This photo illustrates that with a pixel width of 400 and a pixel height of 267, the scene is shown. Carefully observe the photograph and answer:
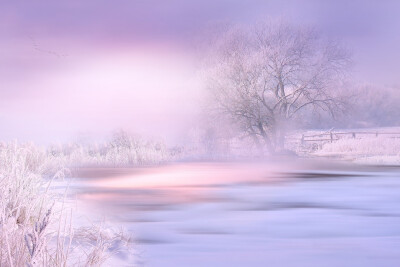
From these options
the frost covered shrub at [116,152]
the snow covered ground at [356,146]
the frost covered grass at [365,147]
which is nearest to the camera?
the frost covered shrub at [116,152]

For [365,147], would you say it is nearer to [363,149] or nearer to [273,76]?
[363,149]

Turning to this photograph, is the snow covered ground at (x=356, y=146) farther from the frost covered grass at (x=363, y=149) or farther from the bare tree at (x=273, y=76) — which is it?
the bare tree at (x=273, y=76)

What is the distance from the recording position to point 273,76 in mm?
9266

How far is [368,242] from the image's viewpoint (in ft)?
8.74

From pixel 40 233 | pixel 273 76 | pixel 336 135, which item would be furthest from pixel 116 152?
pixel 40 233

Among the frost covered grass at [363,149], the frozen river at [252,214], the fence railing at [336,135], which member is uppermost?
the fence railing at [336,135]

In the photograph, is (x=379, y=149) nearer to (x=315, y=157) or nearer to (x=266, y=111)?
(x=315, y=157)

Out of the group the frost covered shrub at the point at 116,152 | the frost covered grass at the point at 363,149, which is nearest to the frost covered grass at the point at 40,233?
the frost covered shrub at the point at 116,152

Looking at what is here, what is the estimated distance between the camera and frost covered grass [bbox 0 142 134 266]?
4.26ft

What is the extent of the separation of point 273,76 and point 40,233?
8.46 metres

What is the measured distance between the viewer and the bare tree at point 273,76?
8969mm

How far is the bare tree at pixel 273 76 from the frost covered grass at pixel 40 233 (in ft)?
19.5

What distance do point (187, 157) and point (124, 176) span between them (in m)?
2.78

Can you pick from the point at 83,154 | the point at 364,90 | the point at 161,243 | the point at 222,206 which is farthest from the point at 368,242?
the point at 364,90
